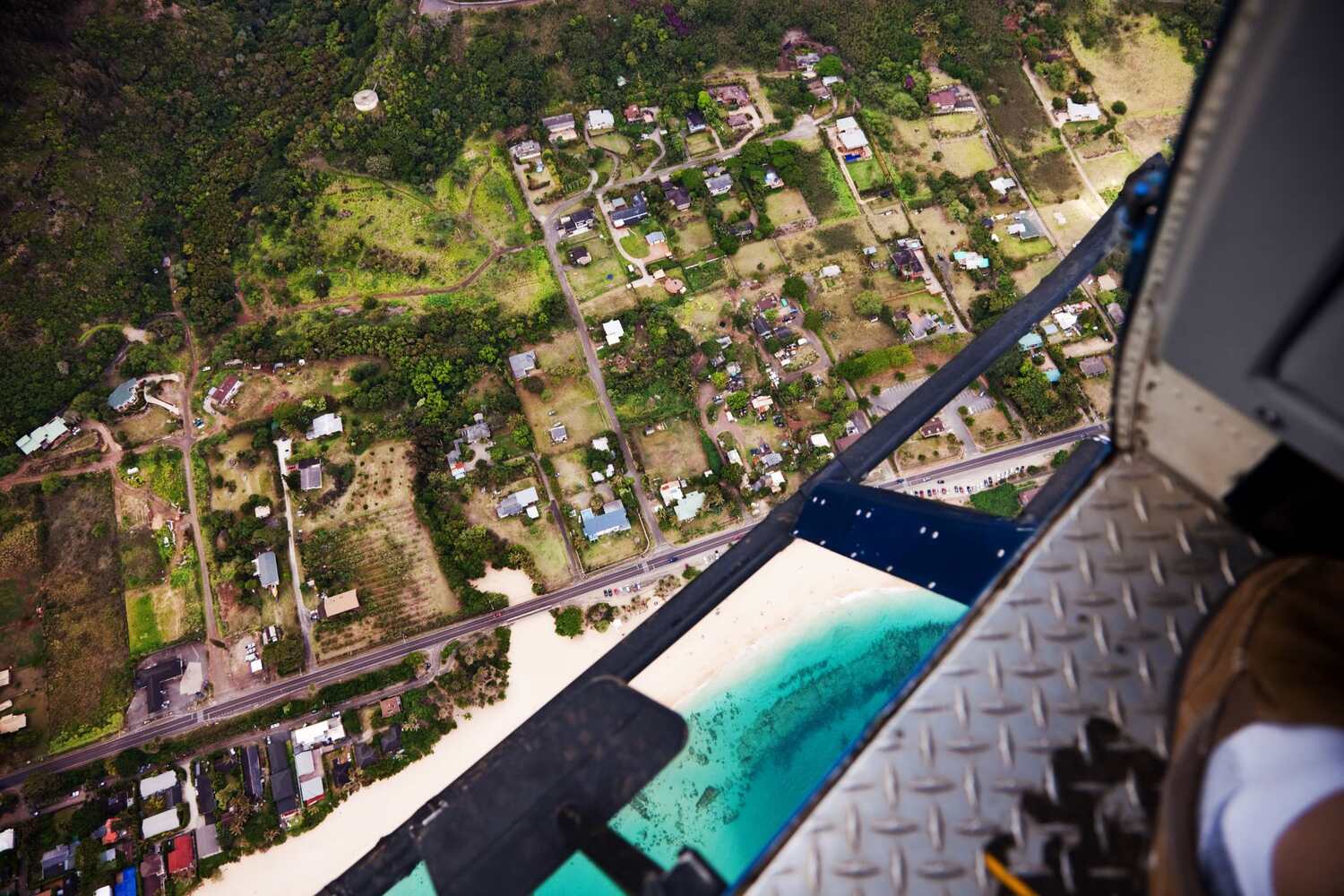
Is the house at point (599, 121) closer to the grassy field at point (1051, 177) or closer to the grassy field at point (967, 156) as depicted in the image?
the grassy field at point (967, 156)

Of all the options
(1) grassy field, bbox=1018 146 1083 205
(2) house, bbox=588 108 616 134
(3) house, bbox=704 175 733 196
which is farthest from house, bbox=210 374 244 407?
(1) grassy field, bbox=1018 146 1083 205

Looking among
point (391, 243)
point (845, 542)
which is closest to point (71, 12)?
point (391, 243)

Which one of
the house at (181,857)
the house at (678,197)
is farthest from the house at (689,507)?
the house at (181,857)

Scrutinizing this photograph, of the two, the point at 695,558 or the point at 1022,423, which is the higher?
the point at 1022,423

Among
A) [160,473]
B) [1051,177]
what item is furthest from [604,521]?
[1051,177]

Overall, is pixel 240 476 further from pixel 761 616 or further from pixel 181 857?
pixel 761 616

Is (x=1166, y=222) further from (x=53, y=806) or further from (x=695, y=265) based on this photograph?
(x=53, y=806)

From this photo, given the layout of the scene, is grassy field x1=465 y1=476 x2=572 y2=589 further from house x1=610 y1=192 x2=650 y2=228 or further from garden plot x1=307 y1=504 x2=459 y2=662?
house x1=610 y1=192 x2=650 y2=228
